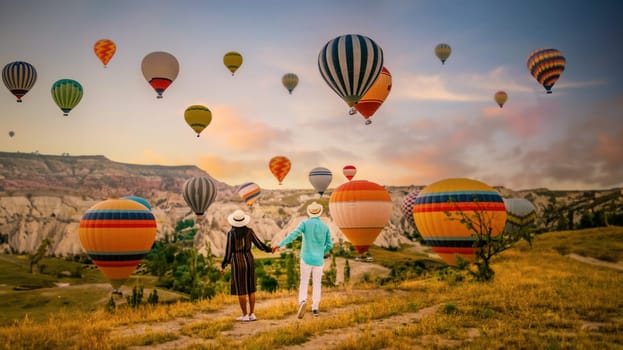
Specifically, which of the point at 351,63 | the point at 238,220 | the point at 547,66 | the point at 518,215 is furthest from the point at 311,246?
the point at 518,215

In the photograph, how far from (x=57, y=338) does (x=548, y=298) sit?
13.4 meters

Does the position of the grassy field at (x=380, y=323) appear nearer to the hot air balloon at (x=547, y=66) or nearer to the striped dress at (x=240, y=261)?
the striped dress at (x=240, y=261)

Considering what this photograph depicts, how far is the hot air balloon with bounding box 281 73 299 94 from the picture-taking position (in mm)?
58625

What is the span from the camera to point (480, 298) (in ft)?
45.0

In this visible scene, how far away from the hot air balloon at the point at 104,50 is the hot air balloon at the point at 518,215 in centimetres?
4532

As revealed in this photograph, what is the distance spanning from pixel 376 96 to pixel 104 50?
3317cm

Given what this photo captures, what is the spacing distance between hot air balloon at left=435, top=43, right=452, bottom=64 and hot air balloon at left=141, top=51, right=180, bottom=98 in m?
35.0

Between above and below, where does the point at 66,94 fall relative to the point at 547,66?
below

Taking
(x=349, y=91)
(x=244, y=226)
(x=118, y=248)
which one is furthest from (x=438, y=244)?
(x=118, y=248)

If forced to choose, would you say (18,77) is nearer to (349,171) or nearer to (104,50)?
(104,50)

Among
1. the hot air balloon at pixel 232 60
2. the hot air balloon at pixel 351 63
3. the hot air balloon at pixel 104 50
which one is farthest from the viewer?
the hot air balloon at pixel 232 60

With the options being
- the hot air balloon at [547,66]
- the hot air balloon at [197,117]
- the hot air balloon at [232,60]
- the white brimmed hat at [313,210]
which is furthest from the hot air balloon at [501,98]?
the white brimmed hat at [313,210]

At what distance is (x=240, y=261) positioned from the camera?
11.3 m

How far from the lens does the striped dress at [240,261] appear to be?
37.1 feet
